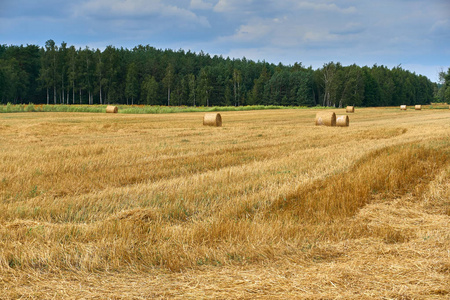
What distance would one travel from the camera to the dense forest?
3583 inches

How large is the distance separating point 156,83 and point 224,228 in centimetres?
9804

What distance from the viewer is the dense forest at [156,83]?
91.0 m

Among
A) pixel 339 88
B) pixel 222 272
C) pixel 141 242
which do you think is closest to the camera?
pixel 222 272

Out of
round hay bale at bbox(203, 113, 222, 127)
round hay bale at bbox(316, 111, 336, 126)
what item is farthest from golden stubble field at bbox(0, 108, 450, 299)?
round hay bale at bbox(316, 111, 336, 126)

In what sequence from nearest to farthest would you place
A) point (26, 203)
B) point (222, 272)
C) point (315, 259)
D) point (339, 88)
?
point (222, 272), point (315, 259), point (26, 203), point (339, 88)

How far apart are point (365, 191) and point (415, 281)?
3.54 metres

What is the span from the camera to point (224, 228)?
5.06 metres

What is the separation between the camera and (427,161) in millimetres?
10258

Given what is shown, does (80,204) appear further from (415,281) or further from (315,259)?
(415,281)

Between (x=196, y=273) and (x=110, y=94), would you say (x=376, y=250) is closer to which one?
(x=196, y=273)

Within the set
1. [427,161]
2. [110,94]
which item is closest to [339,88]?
[110,94]

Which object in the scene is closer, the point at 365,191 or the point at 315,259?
the point at 315,259

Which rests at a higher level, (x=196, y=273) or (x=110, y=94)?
(x=110, y=94)

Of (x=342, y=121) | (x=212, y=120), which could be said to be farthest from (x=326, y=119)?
(x=212, y=120)
